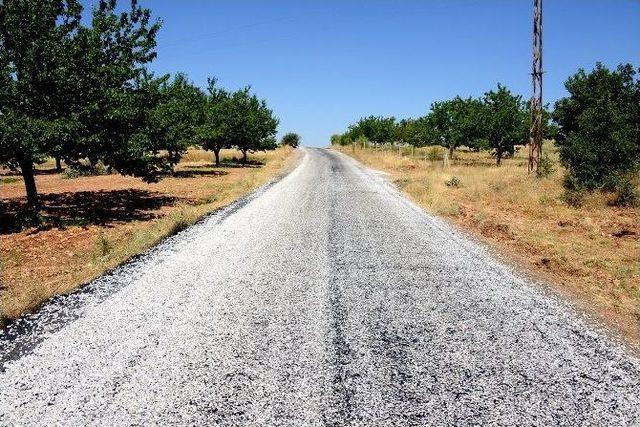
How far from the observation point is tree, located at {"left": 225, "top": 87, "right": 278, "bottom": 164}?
39.5 metres

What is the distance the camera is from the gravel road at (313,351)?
12.6 feet

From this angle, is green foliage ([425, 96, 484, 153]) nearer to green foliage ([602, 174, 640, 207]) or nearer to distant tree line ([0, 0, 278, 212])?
green foliage ([602, 174, 640, 207])

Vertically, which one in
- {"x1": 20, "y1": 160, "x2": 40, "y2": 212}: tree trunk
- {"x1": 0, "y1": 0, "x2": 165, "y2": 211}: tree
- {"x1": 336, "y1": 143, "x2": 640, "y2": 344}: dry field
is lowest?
{"x1": 336, "y1": 143, "x2": 640, "y2": 344}: dry field

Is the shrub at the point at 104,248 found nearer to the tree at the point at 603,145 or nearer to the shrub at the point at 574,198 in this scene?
the shrub at the point at 574,198

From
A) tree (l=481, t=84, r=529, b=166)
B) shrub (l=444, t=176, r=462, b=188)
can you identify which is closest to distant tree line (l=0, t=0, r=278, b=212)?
shrub (l=444, t=176, r=462, b=188)

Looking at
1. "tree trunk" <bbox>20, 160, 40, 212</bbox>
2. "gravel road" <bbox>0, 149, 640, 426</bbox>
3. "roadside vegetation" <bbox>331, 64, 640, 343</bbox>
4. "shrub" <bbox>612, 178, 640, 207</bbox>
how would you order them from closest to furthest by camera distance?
"gravel road" <bbox>0, 149, 640, 426</bbox>, "roadside vegetation" <bbox>331, 64, 640, 343</bbox>, "tree trunk" <bbox>20, 160, 40, 212</bbox>, "shrub" <bbox>612, 178, 640, 207</bbox>

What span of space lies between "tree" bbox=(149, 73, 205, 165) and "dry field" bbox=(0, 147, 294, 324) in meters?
2.58

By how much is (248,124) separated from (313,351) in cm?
3758

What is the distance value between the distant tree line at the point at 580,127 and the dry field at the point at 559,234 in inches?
47.8

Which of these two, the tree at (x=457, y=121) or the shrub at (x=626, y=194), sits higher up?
the tree at (x=457, y=121)

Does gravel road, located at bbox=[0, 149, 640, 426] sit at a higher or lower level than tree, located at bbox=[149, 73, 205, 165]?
lower

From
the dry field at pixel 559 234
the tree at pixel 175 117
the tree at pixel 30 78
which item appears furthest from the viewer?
the tree at pixel 175 117

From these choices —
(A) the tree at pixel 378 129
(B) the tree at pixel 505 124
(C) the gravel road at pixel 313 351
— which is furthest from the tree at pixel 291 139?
(C) the gravel road at pixel 313 351

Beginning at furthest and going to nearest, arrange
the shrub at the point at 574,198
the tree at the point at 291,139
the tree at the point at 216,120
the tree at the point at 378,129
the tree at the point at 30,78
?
the tree at the point at 291,139 < the tree at the point at 378,129 < the tree at the point at 216,120 < the shrub at the point at 574,198 < the tree at the point at 30,78
